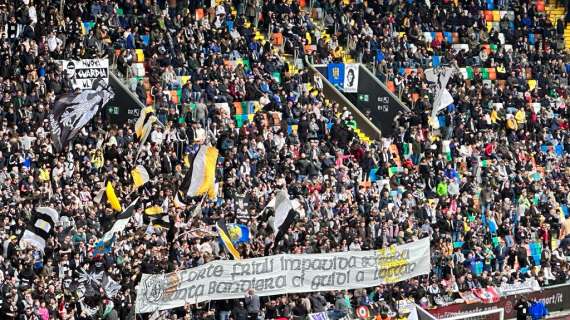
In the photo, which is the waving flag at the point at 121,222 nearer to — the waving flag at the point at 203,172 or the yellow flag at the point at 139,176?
the yellow flag at the point at 139,176

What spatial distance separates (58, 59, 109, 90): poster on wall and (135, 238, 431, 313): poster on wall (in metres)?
7.58

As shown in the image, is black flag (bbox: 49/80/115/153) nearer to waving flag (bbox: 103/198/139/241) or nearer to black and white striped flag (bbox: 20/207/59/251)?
waving flag (bbox: 103/198/139/241)

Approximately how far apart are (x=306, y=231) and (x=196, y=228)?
366 centimetres

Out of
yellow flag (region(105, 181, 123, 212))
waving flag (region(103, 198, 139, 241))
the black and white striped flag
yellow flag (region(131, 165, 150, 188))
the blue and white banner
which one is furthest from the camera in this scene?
the blue and white banner

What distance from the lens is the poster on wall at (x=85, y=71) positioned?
1737 inches

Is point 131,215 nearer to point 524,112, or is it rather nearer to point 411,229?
point 411,229

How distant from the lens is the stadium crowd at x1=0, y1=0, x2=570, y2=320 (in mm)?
39469

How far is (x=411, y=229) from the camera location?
45.5 metres

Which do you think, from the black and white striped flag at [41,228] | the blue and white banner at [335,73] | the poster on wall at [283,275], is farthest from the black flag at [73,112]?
the blue and white banner at [335,73]

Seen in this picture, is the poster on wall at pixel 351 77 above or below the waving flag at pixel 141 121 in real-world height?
below

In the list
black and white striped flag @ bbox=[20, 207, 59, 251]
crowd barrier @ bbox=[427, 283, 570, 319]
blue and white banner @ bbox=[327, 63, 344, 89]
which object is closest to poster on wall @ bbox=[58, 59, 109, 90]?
black and white striped flag @ bbox=[20, 207, 59, 251]

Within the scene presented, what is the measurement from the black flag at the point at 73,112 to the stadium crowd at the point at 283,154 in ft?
1.24

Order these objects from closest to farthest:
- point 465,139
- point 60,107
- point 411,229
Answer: point 60,107, point 411,229, point 465,139

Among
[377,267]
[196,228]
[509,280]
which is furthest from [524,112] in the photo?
[196,228]
